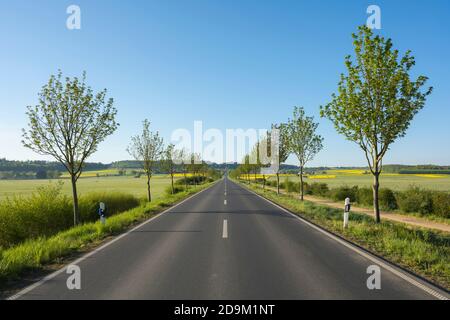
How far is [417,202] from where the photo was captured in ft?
64.8

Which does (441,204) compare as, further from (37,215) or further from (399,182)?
(399,182)

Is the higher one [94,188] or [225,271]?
[225,271]

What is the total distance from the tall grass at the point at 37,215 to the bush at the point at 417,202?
66.2ft

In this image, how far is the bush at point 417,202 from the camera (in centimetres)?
1916

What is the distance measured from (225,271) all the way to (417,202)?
62.8ft

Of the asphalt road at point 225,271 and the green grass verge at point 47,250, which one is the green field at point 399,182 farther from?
the green grass verge at point 47,250

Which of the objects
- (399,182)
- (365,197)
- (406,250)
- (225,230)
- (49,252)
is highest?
(49,252)

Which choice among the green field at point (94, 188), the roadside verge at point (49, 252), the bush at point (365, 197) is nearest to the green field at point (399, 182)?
the bush at point (365, 197)

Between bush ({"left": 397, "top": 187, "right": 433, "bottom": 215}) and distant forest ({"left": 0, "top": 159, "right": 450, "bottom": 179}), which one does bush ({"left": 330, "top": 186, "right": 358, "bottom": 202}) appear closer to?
bush ({"left": 397, "top": 187, "right": 433, "bottom": 215})

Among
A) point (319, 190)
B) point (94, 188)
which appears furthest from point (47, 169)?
point (319, 190)

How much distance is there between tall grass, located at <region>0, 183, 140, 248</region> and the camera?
435 inches

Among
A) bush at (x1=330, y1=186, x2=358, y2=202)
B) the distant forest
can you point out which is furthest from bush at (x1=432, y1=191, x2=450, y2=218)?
the distant forest

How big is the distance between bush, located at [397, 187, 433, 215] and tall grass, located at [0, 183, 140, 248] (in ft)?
66.2
